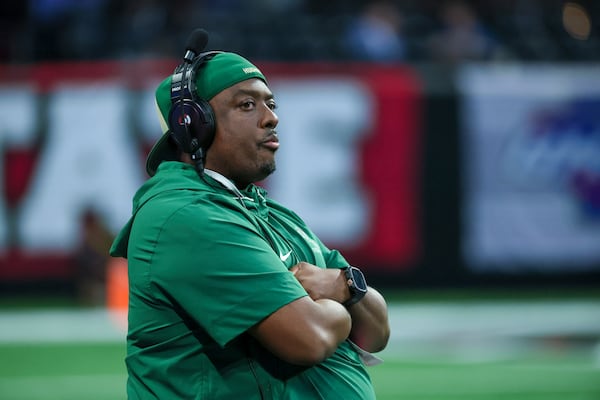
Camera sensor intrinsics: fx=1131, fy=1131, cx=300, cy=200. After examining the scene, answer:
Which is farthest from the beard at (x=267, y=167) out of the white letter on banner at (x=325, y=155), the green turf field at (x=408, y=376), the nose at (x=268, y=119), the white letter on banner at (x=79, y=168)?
the white letter on banner at (x=79, y=168)

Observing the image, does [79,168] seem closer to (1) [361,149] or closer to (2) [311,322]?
(1) [361,149]

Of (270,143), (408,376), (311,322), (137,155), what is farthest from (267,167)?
(137,155)

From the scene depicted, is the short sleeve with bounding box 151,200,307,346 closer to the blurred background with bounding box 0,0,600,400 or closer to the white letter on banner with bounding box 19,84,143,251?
the blurred background with bounding box 0,0,600,400

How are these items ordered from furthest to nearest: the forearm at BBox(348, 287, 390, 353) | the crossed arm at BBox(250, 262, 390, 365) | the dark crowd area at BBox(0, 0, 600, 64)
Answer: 1. the dark crowd area at BBox(0, 0, 600, 64)
2. the forearm at BBox(348, 287, 390, 353)
3. the crossed arm at BBox(250, 262, 390, 365)

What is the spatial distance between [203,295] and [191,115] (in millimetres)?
553

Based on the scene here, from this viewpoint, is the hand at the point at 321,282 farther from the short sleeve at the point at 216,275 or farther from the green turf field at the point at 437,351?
the green turf field at the point at 437,351

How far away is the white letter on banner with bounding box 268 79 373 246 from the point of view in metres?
13.2

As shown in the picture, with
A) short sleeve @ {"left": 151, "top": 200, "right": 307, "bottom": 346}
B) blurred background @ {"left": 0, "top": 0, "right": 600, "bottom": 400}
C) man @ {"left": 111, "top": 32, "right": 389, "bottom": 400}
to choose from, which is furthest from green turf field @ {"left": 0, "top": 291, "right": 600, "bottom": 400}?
short sleeve @ {"left": 151, "top": 200, "right": 307, "bottom": 346}

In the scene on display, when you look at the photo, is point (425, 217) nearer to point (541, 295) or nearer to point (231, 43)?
point (541, 295)

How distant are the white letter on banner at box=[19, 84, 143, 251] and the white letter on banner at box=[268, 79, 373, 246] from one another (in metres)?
1.76

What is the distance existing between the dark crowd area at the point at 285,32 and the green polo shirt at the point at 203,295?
9.93m

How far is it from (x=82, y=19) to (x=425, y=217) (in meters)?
4.93

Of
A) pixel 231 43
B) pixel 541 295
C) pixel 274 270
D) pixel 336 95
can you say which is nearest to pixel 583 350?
pixel 541 295

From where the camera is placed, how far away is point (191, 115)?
129 inches
